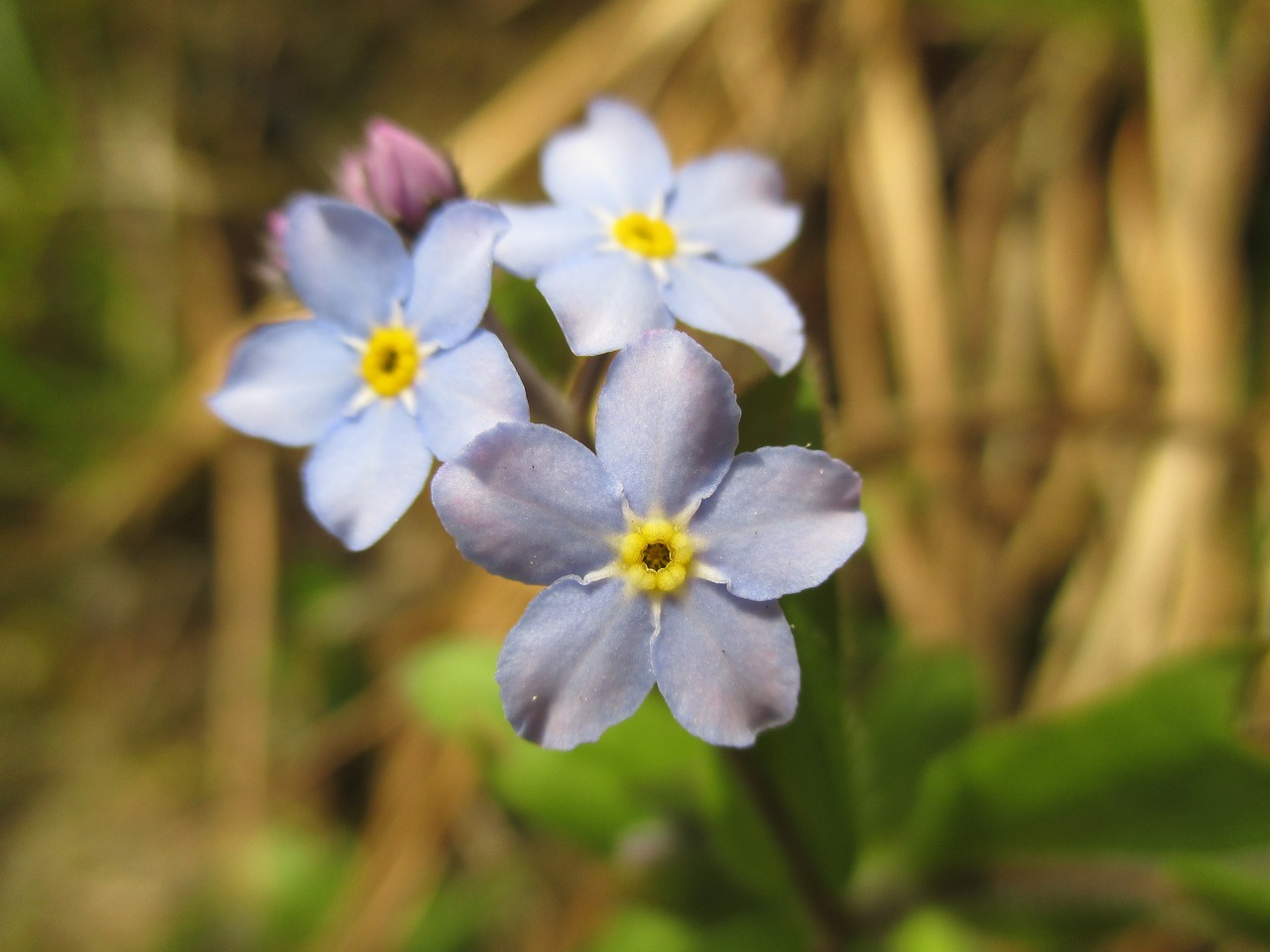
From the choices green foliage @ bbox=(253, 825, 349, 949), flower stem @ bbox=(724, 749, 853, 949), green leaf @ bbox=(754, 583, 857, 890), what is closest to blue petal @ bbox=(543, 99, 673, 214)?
green leaf @ bbox=(754, 583, 857, 890)

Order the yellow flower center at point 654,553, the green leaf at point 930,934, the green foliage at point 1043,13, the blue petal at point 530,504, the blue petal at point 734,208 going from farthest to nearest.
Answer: the green foliage at point 1043,13 → the green leaf at point 930,934 → the blue petal at point 734,208 → the yellow flower center at point 654,553 → the blue petal at point 530,504

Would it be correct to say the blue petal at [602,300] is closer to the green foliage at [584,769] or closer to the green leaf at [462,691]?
the green foliage at [584,769]

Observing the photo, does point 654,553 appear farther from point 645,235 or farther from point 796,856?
point 796,856

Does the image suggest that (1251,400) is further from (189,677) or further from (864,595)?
(189,677)

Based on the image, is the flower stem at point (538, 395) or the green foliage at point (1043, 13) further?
the green foliage at point (1043, 13)

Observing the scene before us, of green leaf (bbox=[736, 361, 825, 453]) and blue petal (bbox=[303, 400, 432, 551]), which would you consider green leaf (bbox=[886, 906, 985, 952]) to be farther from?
blue petal (bbox=[303, 400, 432, 551])

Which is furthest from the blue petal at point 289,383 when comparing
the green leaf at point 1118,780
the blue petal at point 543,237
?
the green leaf at point 1118,780

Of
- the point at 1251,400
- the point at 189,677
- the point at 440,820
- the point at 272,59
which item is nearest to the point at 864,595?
the point at 1251,400
